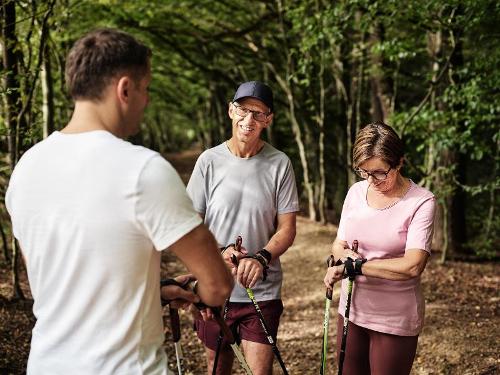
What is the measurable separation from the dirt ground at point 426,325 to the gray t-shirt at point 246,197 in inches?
98.6

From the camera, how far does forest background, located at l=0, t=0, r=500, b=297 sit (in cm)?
667

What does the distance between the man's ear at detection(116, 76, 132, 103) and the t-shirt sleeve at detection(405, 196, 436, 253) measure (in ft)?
6.20

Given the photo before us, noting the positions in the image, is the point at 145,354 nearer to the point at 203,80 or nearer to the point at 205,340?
the point at 205,340

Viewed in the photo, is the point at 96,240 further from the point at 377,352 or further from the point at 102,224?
the point at 377,352

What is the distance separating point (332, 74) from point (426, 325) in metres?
10.2

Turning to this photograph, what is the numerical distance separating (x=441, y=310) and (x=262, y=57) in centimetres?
1025

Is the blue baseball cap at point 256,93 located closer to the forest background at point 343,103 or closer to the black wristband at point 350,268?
the black wristband at point 350,268

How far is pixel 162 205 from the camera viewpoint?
158 cm

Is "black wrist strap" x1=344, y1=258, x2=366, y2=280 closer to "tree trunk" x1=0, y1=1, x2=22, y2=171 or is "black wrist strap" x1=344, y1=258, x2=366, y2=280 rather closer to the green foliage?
the green foliage

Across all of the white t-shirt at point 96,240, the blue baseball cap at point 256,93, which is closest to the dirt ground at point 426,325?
the blue baseball cap at point 256,93

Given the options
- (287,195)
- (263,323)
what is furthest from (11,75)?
(263,323)

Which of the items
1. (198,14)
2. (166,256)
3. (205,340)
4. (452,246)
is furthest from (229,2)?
(205,340)

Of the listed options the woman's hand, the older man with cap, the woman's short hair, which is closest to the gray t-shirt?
the older man with cap

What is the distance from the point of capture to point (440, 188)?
908 cm
